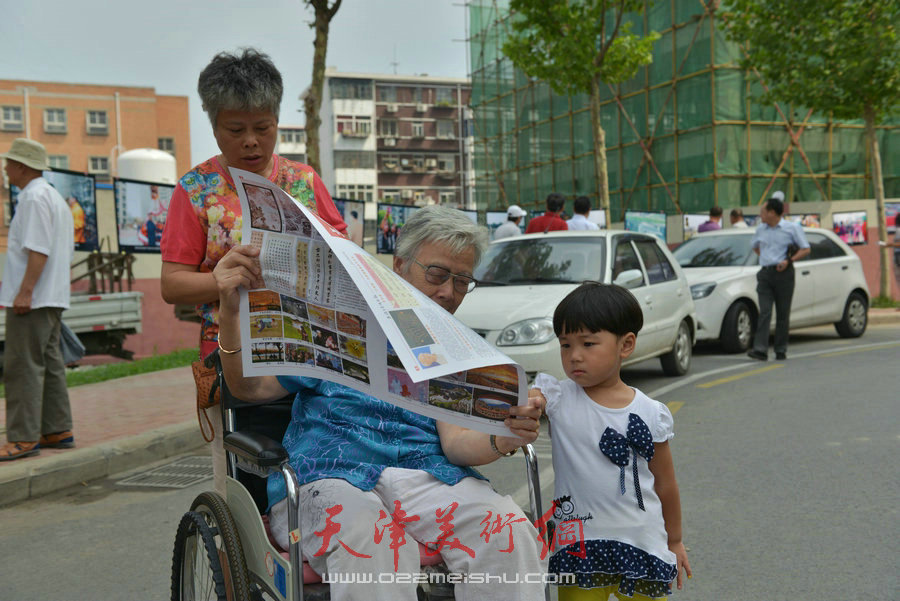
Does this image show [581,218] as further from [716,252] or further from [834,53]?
[834,53]

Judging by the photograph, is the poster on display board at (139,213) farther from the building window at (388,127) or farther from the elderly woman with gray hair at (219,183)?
the building window at (388,127)

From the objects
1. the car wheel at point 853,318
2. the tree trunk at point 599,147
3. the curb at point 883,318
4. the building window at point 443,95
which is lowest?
the curb at point 883,318

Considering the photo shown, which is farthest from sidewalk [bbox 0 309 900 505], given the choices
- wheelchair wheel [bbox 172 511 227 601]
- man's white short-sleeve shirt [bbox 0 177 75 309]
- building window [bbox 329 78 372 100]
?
building window [bbox 329 78 372 100]

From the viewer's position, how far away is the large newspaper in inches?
66.9

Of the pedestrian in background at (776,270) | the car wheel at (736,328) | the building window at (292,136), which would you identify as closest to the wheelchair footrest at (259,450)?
the pedestrian in background at (776,270)

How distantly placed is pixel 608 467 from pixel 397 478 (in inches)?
20.8

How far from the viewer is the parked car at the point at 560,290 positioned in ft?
22.1

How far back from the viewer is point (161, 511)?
4754 mm

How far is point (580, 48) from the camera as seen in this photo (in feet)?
60.4

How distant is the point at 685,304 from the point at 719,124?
695 inches

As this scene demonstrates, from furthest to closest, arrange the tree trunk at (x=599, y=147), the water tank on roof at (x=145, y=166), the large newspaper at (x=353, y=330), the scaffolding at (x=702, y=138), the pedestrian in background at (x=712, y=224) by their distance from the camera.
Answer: the water tank on roof at (x=145, y=166) → the scaffolding at (x=702, y=138) → the tree trunk at (x=599, y=147) → the pedestrian in background at (x=712, y=224) → the large newspaper at (x=353, y=330)

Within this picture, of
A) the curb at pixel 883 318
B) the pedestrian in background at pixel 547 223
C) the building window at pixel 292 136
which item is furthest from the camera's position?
Result: the building window at pixel 292 136

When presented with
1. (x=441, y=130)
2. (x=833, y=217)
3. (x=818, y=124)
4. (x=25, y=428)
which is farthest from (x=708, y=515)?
(x=441, y=130)

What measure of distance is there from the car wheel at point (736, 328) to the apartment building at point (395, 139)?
6701 centimetres
